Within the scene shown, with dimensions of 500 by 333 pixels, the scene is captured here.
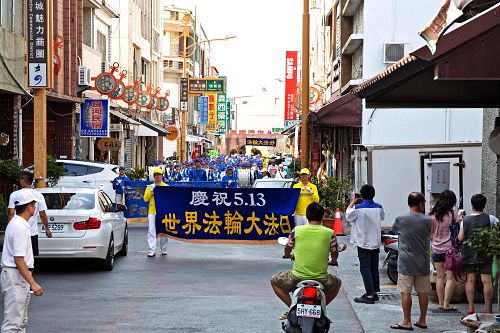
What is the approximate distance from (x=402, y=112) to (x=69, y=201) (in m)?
14.0

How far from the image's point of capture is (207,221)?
735 inches

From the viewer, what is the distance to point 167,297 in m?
13.3

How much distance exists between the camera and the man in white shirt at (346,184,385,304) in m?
13.1

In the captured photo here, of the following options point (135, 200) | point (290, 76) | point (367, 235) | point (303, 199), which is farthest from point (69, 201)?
point (290, 76)

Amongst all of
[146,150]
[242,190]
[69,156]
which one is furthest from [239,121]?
[242,190]

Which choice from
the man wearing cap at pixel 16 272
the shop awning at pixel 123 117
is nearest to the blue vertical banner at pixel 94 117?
the shop awning at pixel 123 117

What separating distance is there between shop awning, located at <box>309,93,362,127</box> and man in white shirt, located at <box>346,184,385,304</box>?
12950 millimetres

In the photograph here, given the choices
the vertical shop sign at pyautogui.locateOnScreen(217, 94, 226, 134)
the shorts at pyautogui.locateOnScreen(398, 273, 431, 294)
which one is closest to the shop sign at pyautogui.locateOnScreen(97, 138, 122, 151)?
the shorts at pyautogui.locateOnScreen(398, 273, 431, 294)

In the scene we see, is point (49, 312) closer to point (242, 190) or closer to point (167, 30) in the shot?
point (242, 190)

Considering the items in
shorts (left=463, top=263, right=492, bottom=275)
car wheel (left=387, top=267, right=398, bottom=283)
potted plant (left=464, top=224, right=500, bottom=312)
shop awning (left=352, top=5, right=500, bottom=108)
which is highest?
shop awning (left=352, top=5, right=500, bottom=108)

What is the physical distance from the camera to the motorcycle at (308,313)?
8578mm

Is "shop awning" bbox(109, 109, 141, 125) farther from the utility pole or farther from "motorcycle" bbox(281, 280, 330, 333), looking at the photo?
"motorcycle" bbox(281, 280, 330, 333)

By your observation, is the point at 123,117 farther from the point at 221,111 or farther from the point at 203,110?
the point at 221,111

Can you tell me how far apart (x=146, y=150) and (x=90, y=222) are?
4757 cm
